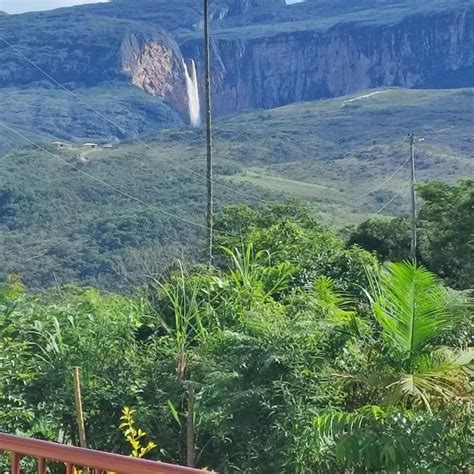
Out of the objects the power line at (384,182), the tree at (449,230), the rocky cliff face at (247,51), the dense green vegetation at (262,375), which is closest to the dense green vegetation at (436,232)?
the tree at (449,230)

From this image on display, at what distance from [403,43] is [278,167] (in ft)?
249

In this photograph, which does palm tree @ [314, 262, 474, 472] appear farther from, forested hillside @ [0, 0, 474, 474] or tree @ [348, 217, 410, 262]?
tree @ [348, 217, 410, 262]

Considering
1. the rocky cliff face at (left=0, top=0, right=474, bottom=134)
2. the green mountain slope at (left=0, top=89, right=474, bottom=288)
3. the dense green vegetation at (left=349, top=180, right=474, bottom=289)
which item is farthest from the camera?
the rocky cliff face at (left=0, top=0, right=474, bottom=134)

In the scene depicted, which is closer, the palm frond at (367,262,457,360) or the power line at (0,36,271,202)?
the palm frond at (367,262,457,360)

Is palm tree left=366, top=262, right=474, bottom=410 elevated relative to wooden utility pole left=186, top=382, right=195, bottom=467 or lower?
elevated

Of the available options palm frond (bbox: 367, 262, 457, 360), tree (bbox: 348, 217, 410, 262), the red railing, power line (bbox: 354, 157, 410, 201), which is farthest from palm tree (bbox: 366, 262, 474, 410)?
power line (bbox: 354, 157, 410, 201)

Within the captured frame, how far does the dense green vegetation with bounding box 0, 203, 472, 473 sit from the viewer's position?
17.1 feet

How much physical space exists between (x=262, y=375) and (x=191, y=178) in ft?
193

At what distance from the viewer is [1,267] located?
45188 mm

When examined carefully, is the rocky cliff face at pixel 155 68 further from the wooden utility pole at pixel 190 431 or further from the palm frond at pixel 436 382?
the palm frond at pixel 436 382

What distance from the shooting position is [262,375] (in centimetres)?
565

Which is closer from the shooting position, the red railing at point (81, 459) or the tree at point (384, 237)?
the red railing at point (81, 459)

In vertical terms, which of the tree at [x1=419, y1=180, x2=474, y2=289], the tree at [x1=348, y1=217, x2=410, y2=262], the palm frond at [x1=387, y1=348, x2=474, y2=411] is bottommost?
the tree at [x1=348, y1=217, x2=410, y2=262]

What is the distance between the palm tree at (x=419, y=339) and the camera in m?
5.49
